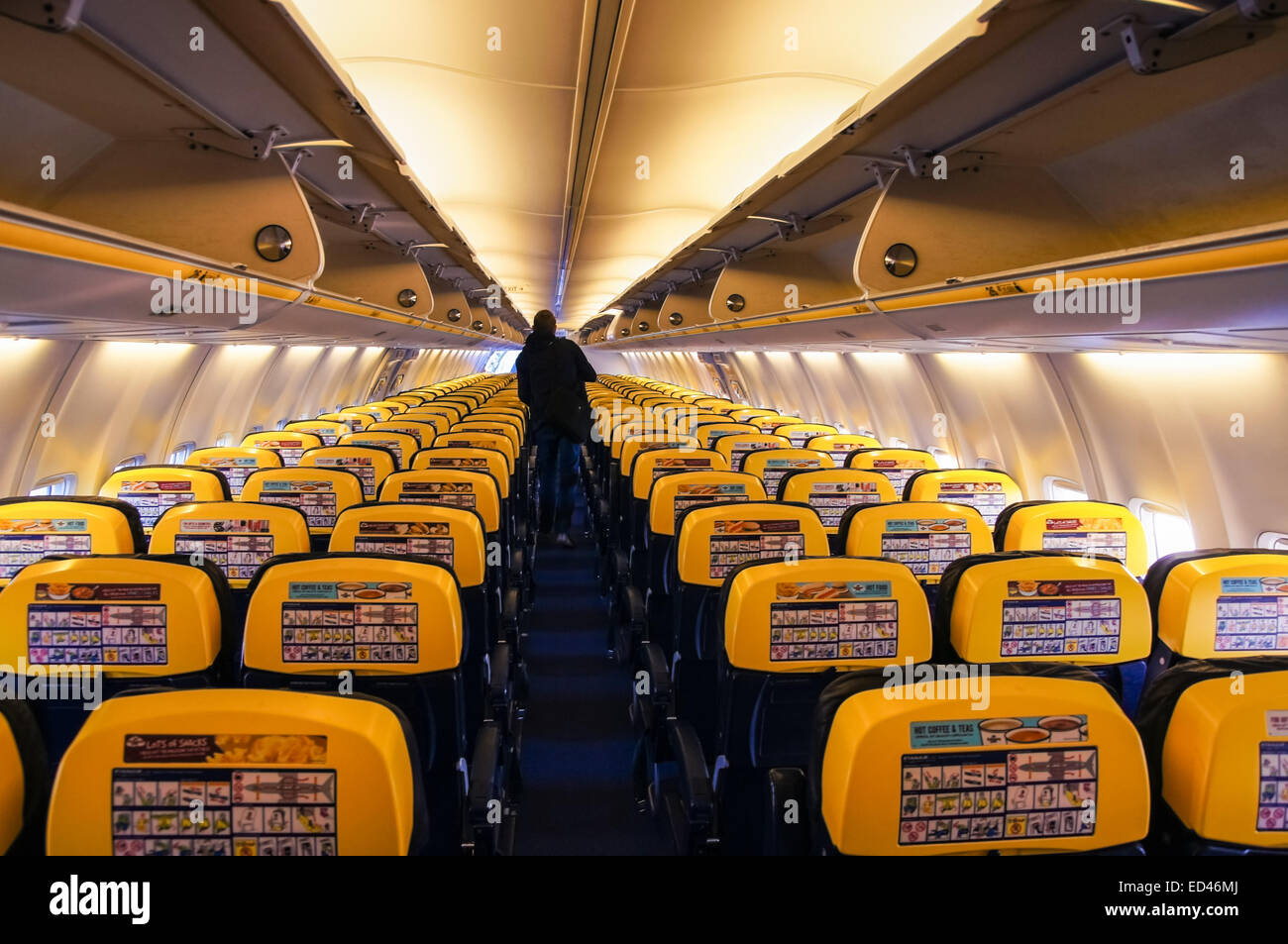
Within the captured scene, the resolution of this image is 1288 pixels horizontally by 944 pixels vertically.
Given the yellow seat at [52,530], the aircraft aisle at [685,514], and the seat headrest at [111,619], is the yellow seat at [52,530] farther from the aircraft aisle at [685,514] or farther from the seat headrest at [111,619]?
the seat headrest at [111,619]

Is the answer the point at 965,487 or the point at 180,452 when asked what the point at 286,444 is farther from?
the point at 965,487

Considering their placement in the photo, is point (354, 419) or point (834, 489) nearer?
point (834, 489)

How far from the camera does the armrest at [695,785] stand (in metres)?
2.96

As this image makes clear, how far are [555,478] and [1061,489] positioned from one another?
5182 millimetres

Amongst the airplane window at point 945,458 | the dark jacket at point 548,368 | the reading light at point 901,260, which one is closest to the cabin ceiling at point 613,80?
the reading light at point 901,260

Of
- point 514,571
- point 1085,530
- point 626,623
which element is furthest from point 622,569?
point 1085,530

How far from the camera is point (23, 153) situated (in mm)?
4270

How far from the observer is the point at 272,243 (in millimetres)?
5285

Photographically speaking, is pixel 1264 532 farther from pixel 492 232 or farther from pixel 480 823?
pixel 492 232

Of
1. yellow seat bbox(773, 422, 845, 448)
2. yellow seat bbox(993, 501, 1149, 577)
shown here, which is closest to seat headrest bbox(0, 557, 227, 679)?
yellow seat bbox(993, 501, 1149, 577)

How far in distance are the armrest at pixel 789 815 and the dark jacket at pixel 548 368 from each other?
7.13 meters

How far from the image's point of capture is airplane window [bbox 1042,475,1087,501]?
759 centimetres
